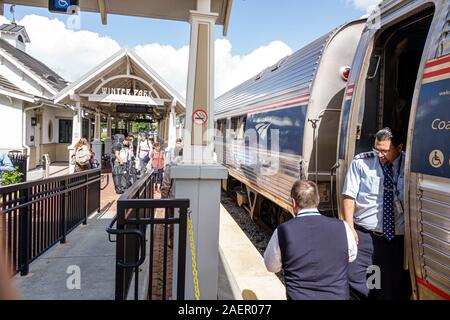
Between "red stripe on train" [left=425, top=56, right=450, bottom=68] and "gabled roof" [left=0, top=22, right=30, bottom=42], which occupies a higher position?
"gabled roof" [left=0, top=22, right=30, bottom=42]

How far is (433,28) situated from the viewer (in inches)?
106

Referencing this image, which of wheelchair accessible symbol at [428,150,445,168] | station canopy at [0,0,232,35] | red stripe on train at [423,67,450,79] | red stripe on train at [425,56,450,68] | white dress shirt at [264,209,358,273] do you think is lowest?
white dress shirt at [264,209,358,273]

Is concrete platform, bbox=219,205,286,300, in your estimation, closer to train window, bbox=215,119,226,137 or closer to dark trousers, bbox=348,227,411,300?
dark trousers, bbox=348,227,411,300

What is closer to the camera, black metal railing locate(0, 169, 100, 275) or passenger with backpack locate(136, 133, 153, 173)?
black metal railing locate(0, 169, 100, 275)

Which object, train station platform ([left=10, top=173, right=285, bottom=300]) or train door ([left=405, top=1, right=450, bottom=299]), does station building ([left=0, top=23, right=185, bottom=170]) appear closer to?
train station platform ([left=10, top=173, right=285, bottom=300])

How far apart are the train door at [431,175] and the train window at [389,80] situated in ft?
3.57

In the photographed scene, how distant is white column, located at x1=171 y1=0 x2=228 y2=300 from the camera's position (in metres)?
3.49

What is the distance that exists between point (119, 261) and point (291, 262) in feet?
4.77

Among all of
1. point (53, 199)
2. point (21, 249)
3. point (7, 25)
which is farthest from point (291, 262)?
point (7, 25)

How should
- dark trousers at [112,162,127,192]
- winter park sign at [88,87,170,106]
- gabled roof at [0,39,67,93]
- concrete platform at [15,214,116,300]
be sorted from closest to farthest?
concrete platform at [15,214,116,300] → dark trousers at [112,162,127,192] → winter park sign at [88,87,170,106] → gabled roof at [0,39,67,93]

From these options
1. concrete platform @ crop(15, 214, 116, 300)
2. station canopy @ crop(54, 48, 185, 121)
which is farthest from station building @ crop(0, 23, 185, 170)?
concrete platform @ crop(15, 214, 116, 300)

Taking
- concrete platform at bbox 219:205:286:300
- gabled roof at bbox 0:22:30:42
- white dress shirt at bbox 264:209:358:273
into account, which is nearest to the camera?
white dress shirt at bbox 264:209:358:273

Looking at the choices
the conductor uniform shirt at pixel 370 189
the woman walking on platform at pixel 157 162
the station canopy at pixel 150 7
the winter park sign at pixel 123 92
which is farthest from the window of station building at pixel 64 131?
the conductor uniform shirt at pixel 370 189

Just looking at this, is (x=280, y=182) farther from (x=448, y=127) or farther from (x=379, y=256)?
(x=448, y=127)
